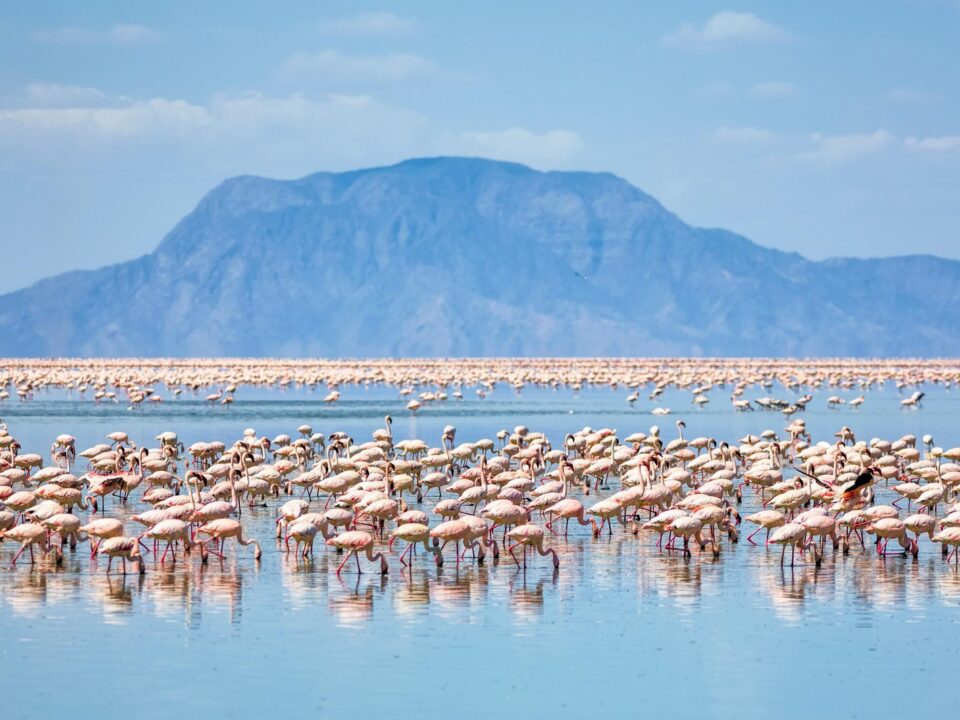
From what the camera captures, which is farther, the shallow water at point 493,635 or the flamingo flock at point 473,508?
the flamingo flock at point 473,508

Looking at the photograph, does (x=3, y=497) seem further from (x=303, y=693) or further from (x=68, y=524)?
(x=303, y=693)

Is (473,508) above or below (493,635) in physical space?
above

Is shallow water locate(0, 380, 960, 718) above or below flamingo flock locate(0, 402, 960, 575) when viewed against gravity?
below

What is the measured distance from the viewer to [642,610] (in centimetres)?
1862

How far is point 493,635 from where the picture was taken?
17.2 metres

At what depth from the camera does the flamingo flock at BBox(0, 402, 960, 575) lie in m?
21.5

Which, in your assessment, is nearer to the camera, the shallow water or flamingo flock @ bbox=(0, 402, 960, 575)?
the shallow water

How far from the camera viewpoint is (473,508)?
27.2 m

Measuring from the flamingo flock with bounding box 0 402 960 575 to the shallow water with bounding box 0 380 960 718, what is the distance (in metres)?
0.42

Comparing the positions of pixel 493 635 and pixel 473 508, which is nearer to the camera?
pixel 493 635

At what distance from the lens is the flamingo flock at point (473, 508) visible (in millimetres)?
21469

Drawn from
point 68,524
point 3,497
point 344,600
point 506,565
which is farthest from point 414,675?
point 3,497

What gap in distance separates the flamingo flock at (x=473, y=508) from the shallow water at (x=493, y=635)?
415 millimetres

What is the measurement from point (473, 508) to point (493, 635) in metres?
9.97
